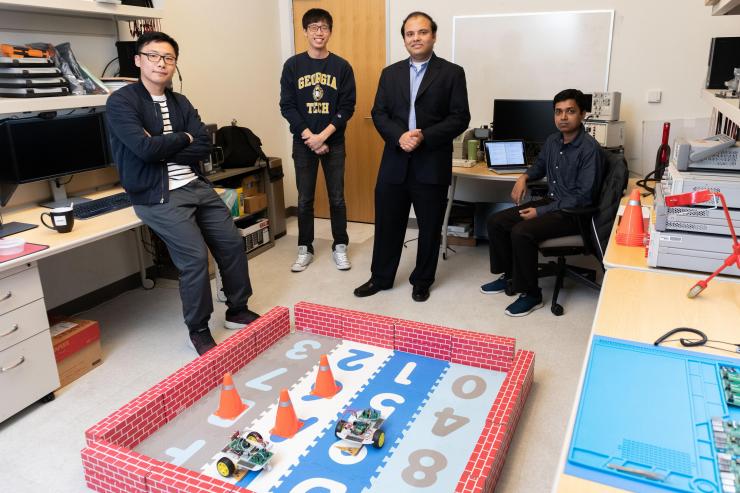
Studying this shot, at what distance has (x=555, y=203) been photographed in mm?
3383

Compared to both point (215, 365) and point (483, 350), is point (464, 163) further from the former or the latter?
point (215, 365)

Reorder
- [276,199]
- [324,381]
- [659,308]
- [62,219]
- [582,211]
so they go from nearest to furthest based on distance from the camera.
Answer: [659,308]
[324,381]
[62,219]
[582,211]
[276,199]

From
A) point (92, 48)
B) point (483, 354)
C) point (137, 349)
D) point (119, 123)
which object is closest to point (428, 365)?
point (483, 354)

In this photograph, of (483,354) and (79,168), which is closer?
(483,354)

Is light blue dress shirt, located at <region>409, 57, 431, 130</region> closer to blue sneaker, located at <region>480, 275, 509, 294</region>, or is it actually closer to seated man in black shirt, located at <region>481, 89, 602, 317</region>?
seated man in black shirt, located at <region>481, 89, 602, 317</region>

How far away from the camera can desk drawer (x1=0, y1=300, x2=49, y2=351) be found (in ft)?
7.72

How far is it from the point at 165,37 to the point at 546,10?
275 cm

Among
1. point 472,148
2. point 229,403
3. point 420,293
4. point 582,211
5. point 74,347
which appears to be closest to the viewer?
point 229,403

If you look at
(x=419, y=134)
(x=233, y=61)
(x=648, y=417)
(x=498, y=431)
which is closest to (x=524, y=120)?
(x=419, y=134)

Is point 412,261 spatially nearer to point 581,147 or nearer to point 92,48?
point 581,147

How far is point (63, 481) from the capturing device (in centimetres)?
210

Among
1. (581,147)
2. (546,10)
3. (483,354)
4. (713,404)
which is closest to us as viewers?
(713,404)

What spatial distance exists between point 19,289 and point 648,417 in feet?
7.72

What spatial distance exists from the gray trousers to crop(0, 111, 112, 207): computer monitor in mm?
568
